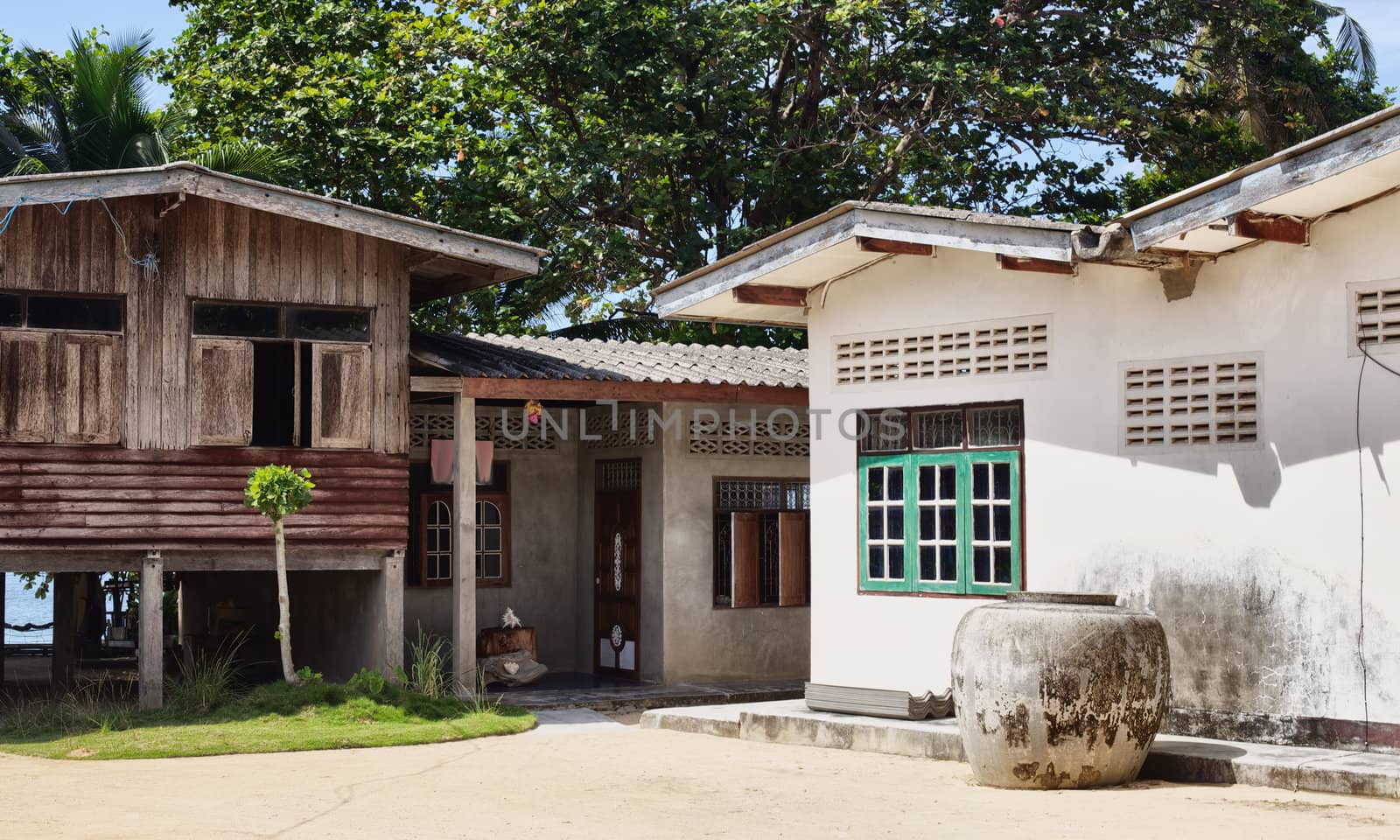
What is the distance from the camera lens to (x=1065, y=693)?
855 cm

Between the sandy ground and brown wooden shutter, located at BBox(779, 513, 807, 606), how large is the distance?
4787mm

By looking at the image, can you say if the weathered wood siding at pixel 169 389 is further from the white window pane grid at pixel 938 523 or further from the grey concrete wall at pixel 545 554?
the white window pane grid at pixel 938 523

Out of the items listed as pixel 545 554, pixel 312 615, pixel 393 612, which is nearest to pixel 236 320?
pixel 393 612

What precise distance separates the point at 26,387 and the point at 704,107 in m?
11.7

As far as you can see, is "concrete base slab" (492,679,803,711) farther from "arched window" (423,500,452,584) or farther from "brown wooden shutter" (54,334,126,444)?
"brown wooden shutter" (54,334,126,444)

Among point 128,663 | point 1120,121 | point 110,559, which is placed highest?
point 1120,121

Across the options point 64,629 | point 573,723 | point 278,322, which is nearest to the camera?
point 573,723

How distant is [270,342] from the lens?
12844 mm

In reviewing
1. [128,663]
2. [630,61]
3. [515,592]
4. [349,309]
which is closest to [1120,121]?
[630,61]

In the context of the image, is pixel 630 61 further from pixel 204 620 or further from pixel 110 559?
pixel 110 559

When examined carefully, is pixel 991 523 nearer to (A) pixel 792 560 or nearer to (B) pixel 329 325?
(A) pixel 792 560

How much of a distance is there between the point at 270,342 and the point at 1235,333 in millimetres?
7629

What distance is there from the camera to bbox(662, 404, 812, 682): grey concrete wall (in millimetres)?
15062

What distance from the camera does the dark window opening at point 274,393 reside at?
12914 millimetres
